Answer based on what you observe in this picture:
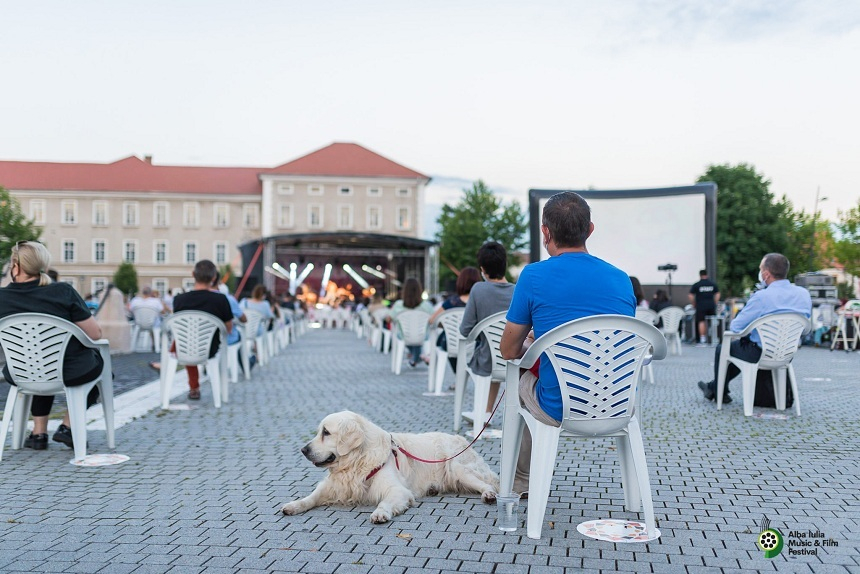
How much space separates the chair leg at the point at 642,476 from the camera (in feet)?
12.5

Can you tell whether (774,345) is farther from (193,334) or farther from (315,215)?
(315,215)

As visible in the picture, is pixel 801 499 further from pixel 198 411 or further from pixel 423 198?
pixel 423 198

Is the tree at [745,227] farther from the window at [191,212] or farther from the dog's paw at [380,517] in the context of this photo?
the dog's paw at [380,517]

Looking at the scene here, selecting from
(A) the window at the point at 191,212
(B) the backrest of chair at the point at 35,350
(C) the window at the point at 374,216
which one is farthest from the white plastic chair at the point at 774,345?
(A) the window at the point at 191,212

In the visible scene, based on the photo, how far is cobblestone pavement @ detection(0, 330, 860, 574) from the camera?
3.50m

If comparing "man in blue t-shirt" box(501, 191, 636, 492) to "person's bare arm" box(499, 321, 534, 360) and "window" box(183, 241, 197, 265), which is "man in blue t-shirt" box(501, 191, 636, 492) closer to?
"person's bare arm" box(499, 321, 534, 360)

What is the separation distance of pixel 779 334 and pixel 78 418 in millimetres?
5941

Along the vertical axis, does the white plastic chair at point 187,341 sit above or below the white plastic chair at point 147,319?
above

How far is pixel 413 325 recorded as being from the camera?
43.3ft

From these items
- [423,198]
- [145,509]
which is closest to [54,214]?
[423,198]

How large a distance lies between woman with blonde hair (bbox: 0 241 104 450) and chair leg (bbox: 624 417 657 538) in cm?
383

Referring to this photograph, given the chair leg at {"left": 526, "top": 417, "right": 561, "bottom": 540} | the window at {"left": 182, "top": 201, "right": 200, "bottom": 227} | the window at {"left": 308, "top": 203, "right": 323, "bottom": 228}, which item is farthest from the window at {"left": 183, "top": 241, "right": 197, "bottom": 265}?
the chair leg at {"left": 526, "top": 417, "right": 561, "bottom": 540}

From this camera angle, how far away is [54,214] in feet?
246

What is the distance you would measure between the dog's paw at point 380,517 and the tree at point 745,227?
48135mm
